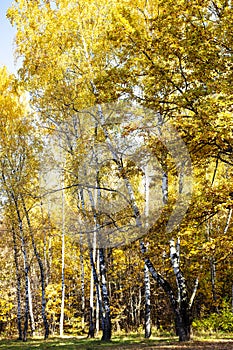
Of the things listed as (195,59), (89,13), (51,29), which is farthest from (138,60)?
(51,29)

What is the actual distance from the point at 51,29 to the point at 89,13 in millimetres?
1482

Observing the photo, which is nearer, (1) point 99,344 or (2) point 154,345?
(2) point 154,345

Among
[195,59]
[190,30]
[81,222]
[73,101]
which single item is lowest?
[81,222]

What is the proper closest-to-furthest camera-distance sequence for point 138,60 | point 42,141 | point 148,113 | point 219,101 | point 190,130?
point 219,101 < point 190,130 < point 138,60 < point 148,113 < point 42,141

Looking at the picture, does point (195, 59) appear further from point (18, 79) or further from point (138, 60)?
point (18, 79)

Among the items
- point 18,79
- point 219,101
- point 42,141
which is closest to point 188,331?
point 219,101

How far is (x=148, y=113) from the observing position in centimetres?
879

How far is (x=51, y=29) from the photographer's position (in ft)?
39.2

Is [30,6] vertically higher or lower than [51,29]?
higher

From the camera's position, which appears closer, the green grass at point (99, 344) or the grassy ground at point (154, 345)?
the grassy ground at point (154, 345)

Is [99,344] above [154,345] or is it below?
below

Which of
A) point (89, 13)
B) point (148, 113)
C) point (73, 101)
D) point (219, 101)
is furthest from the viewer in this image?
point (73, 101)

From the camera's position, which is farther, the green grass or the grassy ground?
the green grass

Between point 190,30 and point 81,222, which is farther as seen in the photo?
point 81,222
